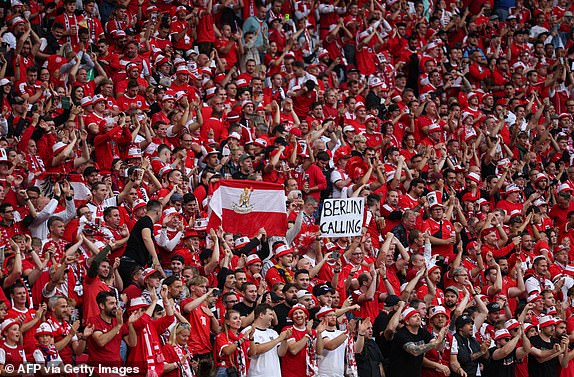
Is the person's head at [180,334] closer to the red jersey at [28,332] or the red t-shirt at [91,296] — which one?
the red t-shirt at [91,296]

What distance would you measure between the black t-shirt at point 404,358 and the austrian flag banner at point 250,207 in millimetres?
2298

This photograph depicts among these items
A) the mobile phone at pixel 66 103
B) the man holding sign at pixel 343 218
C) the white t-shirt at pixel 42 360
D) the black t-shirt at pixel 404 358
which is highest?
the mobile phone at pixel 66 103

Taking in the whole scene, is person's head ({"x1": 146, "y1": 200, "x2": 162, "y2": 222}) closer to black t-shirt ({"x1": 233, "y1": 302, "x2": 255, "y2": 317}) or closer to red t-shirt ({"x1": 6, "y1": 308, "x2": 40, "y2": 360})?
black t-shirt ({"x1": 233, "y1": 302, "x2": 255, "y2": 317})

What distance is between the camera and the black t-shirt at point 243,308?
1326 centimetres

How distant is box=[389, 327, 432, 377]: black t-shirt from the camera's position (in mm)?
13750

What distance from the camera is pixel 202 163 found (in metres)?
17.0

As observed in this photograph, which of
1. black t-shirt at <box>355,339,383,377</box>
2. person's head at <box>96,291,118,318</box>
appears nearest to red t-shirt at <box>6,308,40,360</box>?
person's head at <box>96,291,118,318</box>

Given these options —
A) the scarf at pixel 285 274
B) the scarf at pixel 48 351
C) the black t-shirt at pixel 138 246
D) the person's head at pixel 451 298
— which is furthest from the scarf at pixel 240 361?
the person's head at pixel 451 298

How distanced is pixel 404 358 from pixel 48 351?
13.2 ft

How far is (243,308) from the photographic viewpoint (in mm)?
13398

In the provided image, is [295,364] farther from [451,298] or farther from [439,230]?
[439,230]

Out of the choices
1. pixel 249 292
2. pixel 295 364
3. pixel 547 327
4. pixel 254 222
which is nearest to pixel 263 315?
pixel 295 364

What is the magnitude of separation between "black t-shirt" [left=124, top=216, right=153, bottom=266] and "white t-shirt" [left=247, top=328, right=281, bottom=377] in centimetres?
185

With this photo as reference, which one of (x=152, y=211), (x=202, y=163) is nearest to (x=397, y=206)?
(x=202, y=163)
